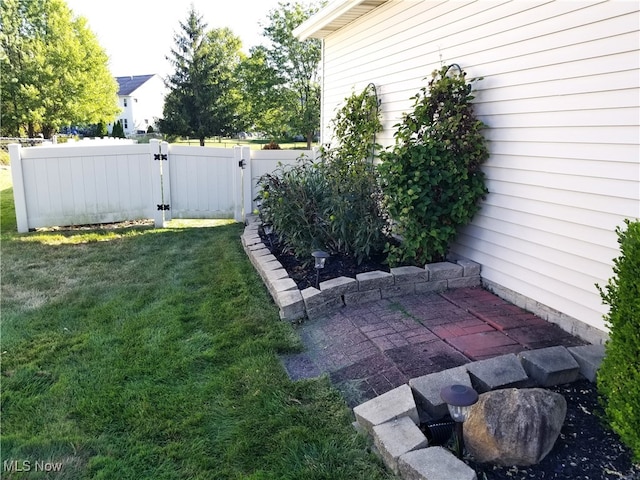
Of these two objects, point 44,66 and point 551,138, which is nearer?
point 551,138

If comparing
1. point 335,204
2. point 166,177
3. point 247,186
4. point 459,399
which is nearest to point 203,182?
point 166,177

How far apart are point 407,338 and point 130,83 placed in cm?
4577

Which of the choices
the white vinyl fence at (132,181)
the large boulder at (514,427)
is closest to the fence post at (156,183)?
the white vinyl fence at (132,181)

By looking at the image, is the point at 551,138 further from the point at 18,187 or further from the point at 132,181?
the point at 18,187

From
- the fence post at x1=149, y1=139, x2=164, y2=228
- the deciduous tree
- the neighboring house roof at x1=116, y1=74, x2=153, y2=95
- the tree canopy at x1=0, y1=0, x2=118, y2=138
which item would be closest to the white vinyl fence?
the fence post at x1=149, y1=139, x2=164, y2=228

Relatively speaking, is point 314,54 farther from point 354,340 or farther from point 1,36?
point 354,340

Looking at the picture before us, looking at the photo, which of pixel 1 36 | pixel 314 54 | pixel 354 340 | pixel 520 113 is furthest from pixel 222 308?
pixel 1 36

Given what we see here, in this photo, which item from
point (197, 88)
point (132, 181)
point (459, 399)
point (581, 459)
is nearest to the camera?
point (459, 399)

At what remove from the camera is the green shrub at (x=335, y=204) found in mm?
4242

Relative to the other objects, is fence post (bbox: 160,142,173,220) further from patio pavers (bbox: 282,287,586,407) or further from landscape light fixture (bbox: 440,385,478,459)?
landscape light fixture (bbox: 440,385,478,459)

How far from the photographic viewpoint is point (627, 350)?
177 centimetres

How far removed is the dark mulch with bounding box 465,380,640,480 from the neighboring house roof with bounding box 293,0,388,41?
468 centimetres

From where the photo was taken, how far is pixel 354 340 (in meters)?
2.97

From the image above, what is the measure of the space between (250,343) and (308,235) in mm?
1695
